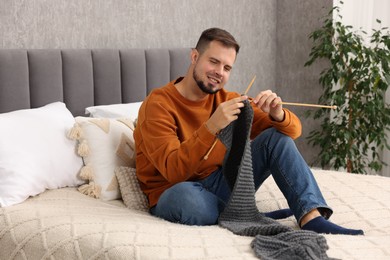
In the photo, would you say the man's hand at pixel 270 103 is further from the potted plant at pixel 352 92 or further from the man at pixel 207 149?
the potted plant at pixel 352 92

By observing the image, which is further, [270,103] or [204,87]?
[204,87]

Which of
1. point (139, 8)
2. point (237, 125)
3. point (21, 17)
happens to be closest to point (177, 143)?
point (237, 125)

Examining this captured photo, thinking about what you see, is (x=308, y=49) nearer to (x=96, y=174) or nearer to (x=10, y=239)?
(x=96, y=174)

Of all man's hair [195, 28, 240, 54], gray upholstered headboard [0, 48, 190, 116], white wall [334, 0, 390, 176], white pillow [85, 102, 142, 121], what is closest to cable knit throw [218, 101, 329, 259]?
man's hair [195, 28, 240, 54]

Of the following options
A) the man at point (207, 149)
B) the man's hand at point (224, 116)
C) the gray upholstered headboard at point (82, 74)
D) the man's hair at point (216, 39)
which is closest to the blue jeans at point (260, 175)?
the man at point (207, 149)

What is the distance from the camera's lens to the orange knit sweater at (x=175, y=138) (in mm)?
2240

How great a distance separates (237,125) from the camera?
2.33 meters

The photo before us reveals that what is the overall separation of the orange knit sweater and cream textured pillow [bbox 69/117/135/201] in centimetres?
15

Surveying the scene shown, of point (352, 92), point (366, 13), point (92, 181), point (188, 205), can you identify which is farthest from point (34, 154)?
point (366, 13)

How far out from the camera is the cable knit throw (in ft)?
6.36

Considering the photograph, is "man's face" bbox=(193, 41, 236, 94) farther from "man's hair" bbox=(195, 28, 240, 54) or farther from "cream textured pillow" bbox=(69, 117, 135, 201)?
"cream textured pillow" bbox=(69, 117, 135, 201)

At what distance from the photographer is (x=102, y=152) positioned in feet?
8.80

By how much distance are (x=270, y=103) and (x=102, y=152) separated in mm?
768

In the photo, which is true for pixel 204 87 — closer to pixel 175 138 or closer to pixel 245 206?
pixel 175 138
